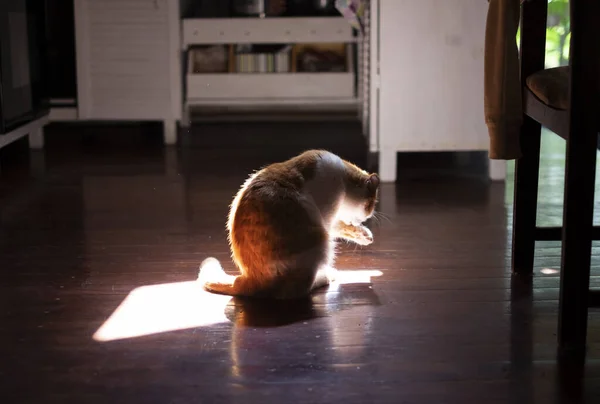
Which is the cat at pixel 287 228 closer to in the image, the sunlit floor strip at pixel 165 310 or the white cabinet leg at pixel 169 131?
the sunlit floor strip at pixel 165 310

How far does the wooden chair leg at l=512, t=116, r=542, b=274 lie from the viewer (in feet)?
6.27

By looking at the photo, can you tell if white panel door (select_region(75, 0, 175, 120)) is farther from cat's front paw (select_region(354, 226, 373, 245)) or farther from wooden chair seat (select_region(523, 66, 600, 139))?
wooden chair seat (select_region(523, 66, 600, 139))

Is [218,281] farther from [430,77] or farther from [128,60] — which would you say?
[128,60]

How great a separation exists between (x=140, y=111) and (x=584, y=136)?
9.45ft

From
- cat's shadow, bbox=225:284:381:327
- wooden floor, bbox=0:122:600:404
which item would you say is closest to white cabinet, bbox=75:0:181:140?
wooden floor, bbox=0:122:600:404

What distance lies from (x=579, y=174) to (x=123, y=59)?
2.91 meters

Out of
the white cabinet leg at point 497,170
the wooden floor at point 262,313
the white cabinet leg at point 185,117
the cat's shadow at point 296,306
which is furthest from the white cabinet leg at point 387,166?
the white cabinet leg at point 185,117

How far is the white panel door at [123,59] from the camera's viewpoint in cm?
394

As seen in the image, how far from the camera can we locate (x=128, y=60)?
3.99 m

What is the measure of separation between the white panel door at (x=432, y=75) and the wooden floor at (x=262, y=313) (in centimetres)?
24

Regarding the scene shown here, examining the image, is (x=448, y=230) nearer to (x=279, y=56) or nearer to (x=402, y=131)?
(x=402, y=131)

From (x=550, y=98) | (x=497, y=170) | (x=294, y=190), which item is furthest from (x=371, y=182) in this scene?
(x=497, y=170)

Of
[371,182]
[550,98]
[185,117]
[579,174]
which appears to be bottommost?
[185,117]

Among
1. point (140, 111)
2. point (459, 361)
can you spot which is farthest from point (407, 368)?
point (140, 111)
